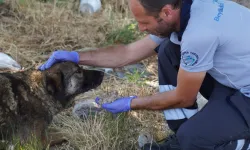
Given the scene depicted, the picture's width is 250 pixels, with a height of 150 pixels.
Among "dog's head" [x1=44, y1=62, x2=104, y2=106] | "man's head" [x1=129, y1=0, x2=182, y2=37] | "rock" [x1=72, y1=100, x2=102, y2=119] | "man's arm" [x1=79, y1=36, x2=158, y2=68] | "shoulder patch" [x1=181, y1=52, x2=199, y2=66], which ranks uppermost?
"man's head" [x1=129, y1=0, x2=182, y2=37]

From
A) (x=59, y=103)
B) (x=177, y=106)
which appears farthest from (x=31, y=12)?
(x=177, y=106)

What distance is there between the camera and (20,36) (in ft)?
19.9

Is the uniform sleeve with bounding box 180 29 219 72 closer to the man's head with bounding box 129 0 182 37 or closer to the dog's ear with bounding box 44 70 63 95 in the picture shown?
the man's head with bounding box 129 0 182 37

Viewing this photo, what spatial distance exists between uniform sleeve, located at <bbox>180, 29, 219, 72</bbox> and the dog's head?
1394 mm

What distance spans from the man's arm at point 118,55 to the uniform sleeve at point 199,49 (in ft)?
3.14

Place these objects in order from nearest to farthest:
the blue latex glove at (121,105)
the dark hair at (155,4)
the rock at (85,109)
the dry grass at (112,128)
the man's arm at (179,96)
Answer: the dark hair at (155,4) → the man's arm at (179,96) → the blue latex glove at (121,105) → the dry grass at (112,128) → the rock at (85,109)

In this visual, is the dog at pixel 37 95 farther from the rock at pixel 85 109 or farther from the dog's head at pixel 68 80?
the rock at pixel 85 109

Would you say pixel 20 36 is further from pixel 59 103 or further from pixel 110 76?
pixel 59 103

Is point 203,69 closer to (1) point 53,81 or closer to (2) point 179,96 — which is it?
(2) point 179,96

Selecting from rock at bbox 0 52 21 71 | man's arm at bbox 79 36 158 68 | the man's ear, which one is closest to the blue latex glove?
man's arm at bbox 79 36 158 68

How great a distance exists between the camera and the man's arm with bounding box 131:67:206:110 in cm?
319

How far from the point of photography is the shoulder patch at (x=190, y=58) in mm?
3068

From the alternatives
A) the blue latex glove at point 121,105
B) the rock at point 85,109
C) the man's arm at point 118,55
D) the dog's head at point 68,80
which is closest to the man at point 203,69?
the blue latex glove at point 121,105

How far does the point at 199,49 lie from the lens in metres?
3.04
